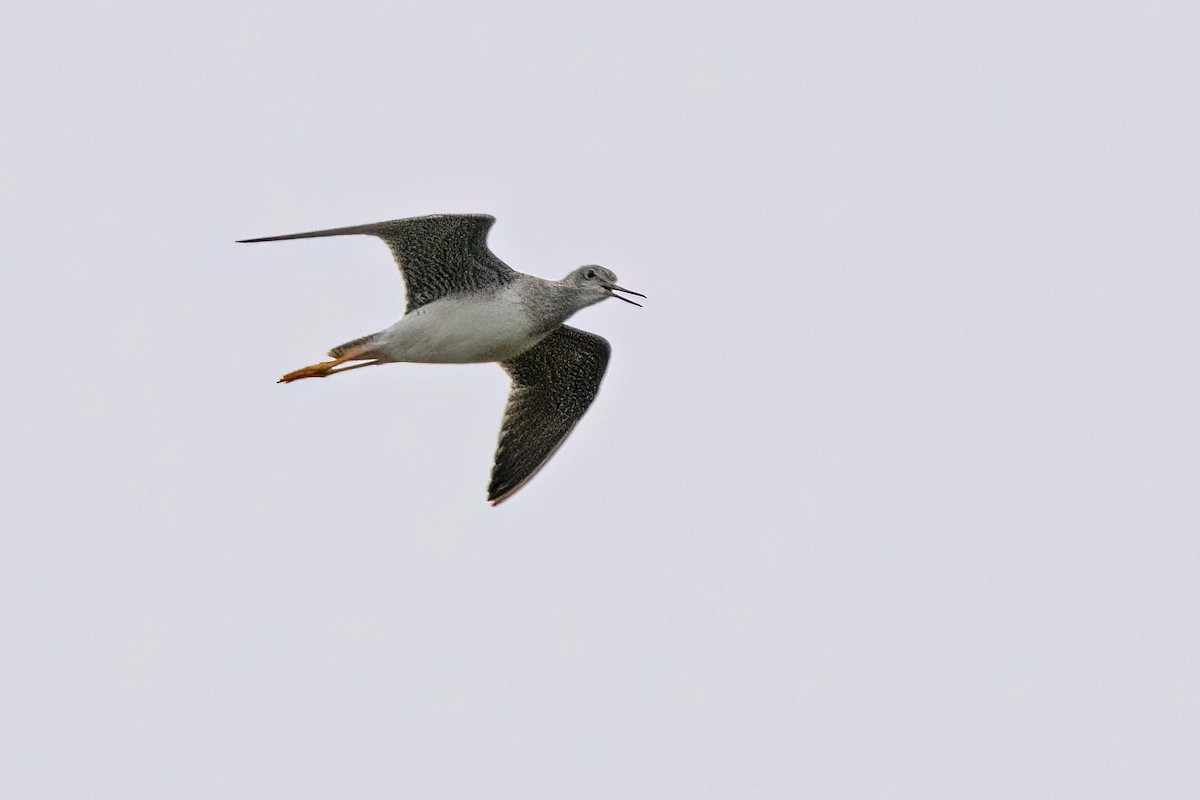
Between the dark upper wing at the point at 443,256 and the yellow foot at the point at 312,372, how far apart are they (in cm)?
120

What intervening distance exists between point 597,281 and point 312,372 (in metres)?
3.66

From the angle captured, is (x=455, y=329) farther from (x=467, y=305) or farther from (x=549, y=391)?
(x=549, y=391)

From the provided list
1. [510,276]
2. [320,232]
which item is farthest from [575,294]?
[320,232]

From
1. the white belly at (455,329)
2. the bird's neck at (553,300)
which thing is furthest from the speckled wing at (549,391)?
the white belly at (455,329)

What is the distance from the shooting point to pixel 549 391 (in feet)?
68.3

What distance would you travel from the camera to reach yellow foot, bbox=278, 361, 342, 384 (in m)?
18.9

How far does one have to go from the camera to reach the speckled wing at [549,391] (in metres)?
20.4

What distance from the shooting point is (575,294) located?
19453 mm

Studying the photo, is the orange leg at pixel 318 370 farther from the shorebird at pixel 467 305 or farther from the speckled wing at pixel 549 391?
the speckled wing at pixel 549 391

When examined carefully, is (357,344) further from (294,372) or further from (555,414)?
(555,414)

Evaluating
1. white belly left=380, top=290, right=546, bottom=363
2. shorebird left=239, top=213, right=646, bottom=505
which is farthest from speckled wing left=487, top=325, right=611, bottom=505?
white belly left=380, top=290, right=546, bottom=363

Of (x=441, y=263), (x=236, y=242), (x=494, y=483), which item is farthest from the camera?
(x=494, y=483)

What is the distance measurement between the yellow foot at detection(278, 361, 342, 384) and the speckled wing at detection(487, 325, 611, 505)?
2.61 metres

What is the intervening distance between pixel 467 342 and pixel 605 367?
7.85 ft
